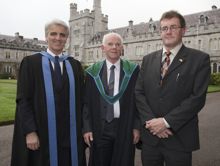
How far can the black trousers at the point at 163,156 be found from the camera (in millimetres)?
3270

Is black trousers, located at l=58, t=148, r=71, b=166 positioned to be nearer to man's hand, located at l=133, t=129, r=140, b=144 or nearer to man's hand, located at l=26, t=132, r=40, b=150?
man's hand, located at l=26, t=132, r=40, b=150

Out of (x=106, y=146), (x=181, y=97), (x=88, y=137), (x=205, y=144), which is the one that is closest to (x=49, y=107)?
(x=88, y=137)

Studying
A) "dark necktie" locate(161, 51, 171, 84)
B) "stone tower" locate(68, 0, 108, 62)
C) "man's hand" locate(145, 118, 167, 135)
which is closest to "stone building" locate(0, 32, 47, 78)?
"stone tower" locate(68, 0, 108, 62)

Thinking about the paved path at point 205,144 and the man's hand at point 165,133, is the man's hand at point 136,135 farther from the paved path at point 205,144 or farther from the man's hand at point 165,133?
the paved path at point 205,144

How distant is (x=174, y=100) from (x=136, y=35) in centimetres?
4257

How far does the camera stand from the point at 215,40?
36.1 metres

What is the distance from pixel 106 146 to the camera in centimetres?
387

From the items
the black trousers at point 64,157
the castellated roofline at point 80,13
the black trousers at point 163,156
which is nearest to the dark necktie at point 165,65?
the black trousers at point 163,156

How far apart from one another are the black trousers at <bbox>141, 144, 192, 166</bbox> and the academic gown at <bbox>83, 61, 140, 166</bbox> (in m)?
0.38

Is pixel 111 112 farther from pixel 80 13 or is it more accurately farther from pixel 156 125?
pixel 80 13

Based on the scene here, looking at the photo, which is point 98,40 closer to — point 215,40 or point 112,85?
point 215,40

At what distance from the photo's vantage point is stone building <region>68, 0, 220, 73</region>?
36531 mm

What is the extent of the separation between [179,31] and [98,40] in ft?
164

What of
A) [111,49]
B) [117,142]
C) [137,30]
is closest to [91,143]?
[117,142]
